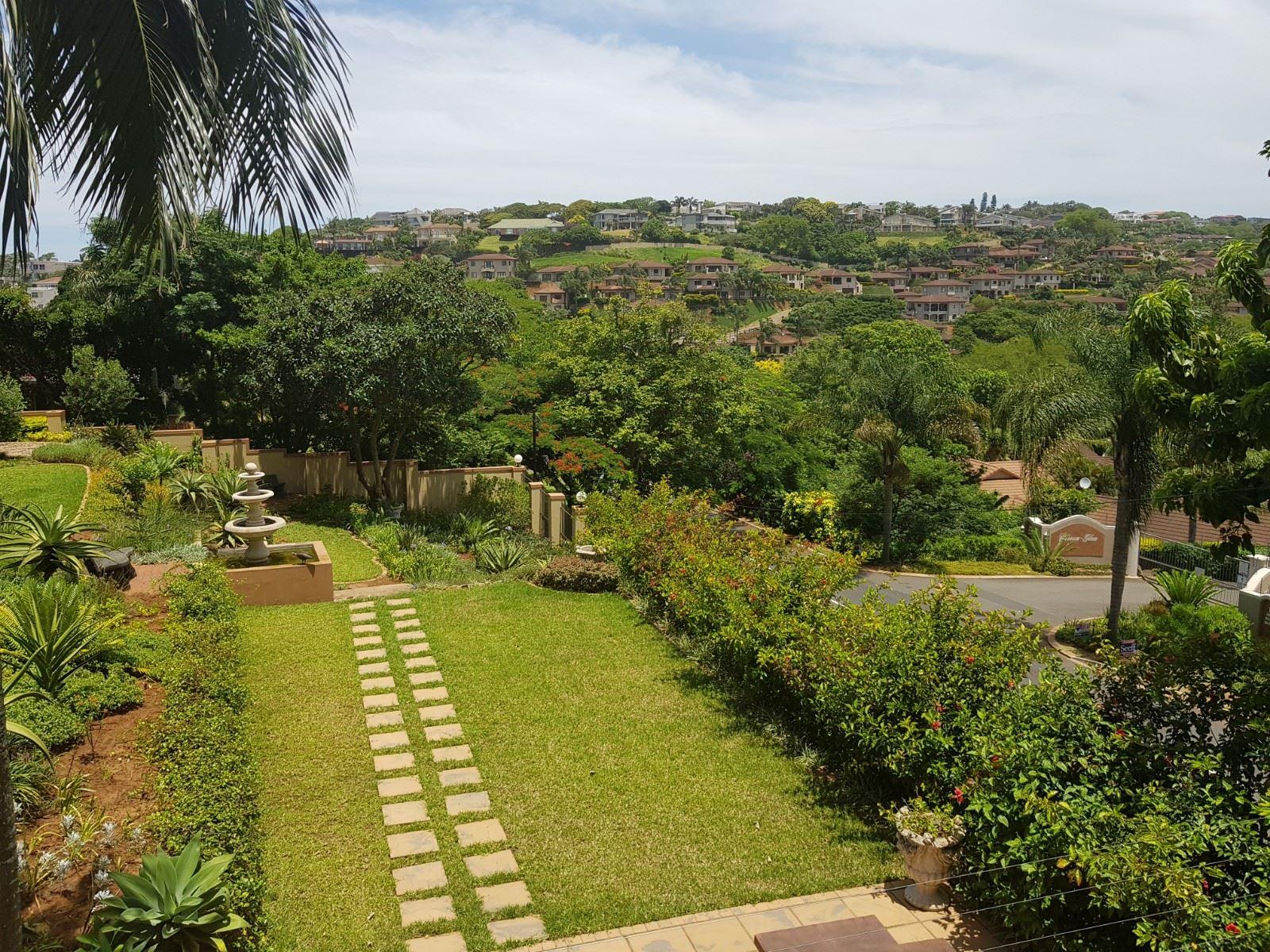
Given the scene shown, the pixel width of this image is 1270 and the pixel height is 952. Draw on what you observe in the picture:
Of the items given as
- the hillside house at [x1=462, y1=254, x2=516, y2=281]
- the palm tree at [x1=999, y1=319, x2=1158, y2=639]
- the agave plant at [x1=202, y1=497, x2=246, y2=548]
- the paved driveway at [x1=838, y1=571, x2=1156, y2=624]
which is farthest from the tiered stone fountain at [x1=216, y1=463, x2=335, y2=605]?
the hillside house at [x1=462, y1=254, x2=516, y2=281]

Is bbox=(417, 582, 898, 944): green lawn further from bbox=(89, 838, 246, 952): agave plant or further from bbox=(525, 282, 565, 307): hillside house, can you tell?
bbox=(525, 282, 565, 307): hillside house

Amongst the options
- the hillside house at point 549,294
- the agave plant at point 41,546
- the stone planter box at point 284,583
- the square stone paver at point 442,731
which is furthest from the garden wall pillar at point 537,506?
the hillside house at point 549,294

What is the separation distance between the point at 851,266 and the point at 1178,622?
123 metres

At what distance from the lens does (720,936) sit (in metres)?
5.88

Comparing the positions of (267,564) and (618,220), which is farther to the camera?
(618,220)

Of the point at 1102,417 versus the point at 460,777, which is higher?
the point at 1102,417

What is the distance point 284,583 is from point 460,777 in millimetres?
5863

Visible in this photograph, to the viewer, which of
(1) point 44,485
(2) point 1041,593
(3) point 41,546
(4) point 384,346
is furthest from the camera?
(2) point 1041,593

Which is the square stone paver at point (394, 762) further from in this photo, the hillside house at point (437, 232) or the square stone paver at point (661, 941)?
the hillside house at point (437, 232)

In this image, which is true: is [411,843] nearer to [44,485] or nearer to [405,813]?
[405,813]

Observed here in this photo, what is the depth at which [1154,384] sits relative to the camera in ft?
27.4

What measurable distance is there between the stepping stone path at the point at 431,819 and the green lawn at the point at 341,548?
13.2 feet

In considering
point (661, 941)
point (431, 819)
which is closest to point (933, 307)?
point (431, 819)

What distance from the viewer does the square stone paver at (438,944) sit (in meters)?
5.69
